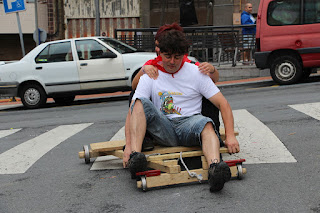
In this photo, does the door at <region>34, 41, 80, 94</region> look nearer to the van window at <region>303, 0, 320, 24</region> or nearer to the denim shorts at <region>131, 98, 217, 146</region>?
the van window at <region>303, 0, 320, 24</region>

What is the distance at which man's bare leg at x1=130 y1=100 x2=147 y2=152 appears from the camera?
413 cm

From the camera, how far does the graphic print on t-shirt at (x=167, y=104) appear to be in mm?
4418

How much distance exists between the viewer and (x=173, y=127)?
14.5ft

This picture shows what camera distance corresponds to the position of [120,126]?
7637 millimetres

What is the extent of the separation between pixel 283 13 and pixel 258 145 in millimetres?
7456

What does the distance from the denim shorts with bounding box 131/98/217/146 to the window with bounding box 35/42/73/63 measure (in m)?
8.05

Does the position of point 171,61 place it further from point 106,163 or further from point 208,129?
Result: point 106,163

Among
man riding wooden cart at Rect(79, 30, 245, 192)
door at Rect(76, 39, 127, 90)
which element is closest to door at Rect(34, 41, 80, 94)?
door at Rect(76, 39, 127, 90)

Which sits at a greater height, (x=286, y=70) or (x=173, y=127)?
(x=173, y=127)

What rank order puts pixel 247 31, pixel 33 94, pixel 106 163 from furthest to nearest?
pixel 247 31, pixel 33 94, pixel 106 163

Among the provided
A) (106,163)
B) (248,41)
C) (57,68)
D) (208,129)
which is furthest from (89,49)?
(208,129)

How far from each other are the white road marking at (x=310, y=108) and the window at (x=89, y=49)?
527cm

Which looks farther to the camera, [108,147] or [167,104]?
[108,147]

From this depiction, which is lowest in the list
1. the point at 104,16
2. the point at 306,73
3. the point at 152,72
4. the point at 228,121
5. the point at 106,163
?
the point at 306,73
